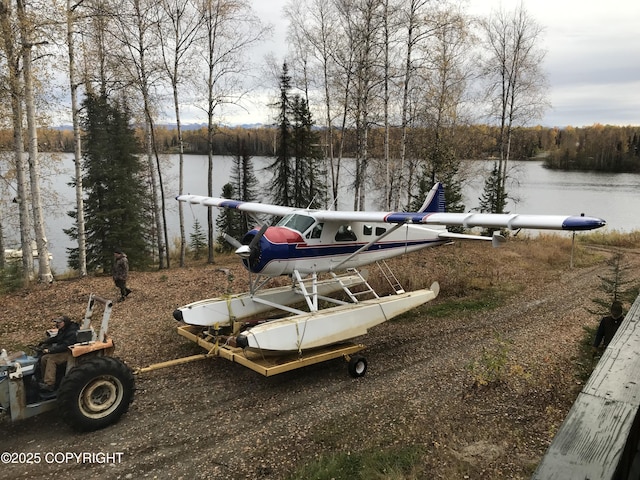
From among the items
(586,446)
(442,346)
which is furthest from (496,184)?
(586,446)

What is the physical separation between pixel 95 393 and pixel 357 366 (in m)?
4.40

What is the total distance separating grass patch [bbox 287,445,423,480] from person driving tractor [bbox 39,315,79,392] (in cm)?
369

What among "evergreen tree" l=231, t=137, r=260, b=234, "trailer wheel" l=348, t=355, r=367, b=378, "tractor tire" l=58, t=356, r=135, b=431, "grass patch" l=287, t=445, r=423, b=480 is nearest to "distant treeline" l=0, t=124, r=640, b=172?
"evergreen tree" l=231, t=137, r=260, b=234

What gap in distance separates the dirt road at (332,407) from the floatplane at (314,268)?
2.46 ft

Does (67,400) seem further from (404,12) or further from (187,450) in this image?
(404,12)

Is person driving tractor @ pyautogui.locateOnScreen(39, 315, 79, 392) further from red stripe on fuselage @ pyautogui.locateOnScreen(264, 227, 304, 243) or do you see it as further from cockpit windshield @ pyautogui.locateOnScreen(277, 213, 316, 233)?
cockpit windshield @ pyautogui.locateOnScreen(277, 213, 316, 233)

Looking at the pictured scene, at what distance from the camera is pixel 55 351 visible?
6312 mm

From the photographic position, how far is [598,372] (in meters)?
1.46

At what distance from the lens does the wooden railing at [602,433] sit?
110 cm

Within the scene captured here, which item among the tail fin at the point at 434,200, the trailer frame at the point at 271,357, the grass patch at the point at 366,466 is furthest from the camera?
the tail fin at the point at 434,200

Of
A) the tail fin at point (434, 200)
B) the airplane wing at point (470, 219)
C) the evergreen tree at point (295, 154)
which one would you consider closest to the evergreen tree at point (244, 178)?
the evergreen tree at point (295, 154)

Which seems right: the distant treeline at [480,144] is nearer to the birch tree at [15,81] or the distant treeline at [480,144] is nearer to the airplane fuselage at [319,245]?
the birch tree at [15,81]

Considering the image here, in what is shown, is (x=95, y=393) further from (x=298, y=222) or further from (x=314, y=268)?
(x=298, y=222)

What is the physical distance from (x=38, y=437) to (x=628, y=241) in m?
27.8
